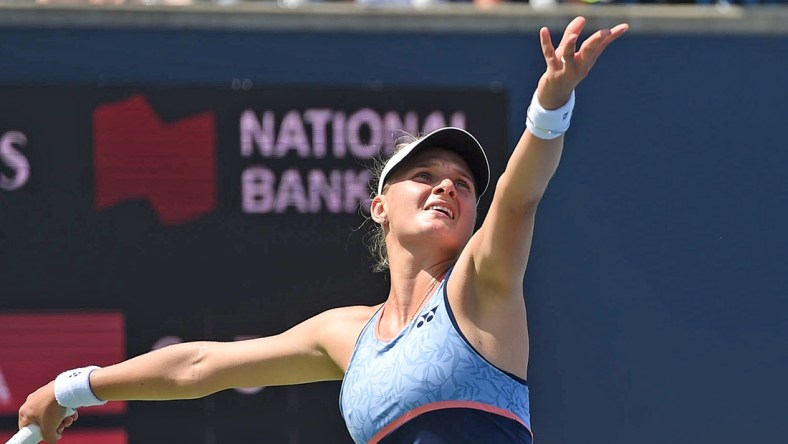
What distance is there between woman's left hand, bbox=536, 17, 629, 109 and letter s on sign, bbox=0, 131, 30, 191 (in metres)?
3.26

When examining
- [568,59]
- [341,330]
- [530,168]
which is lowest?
[341,330]

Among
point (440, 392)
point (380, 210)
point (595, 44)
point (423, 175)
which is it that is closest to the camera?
point (595, 44)

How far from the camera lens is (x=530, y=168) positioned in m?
2.55

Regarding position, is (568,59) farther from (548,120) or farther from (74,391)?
(74,391)

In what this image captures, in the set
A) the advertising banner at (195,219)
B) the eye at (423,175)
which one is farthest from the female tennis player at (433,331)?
the advertising banner at (195,219)

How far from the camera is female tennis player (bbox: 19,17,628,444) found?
2570mm

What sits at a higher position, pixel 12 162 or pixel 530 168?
pixel 530 168

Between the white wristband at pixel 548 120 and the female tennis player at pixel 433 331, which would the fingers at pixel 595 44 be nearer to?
the female tennis player at pixel 433 331

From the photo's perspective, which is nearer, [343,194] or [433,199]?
[433,199]

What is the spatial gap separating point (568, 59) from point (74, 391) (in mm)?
1588

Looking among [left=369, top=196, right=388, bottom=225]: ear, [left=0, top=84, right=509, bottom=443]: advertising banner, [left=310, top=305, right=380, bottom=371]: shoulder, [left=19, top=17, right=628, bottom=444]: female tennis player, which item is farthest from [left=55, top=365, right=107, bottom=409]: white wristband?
[left=0, top=84, right=509, bottom=443]: advertising banner

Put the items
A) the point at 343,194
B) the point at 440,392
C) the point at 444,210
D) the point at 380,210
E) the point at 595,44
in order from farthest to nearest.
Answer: the point at 343,194, the point at 380,210, the point at 444,210, the point at 440,392, the point at 595,44

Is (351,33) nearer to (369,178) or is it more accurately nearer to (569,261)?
(369,178)

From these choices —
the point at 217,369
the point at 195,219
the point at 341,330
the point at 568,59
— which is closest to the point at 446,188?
the point at 341,330
